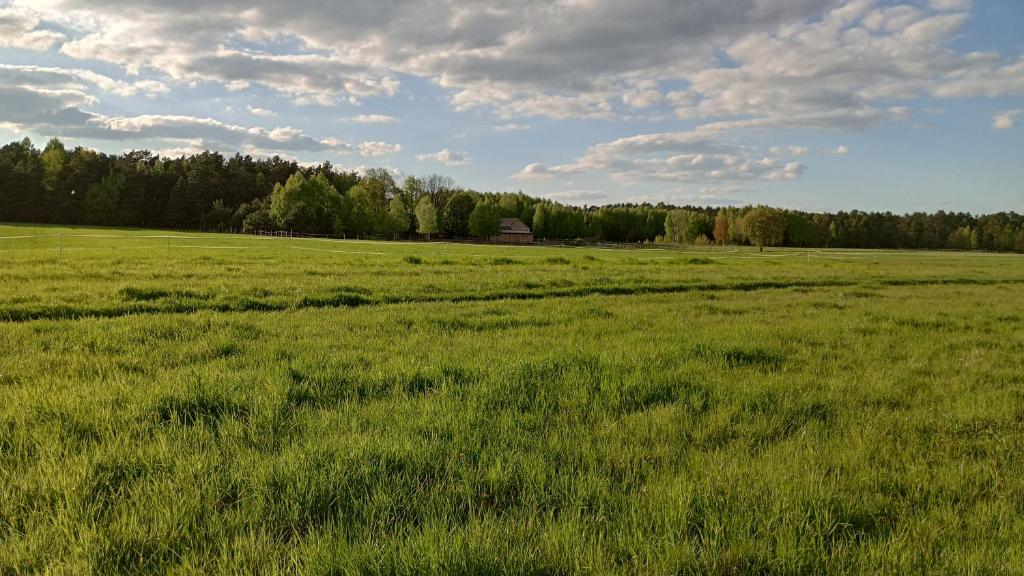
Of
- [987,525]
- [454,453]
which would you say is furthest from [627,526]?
→ [987,525]

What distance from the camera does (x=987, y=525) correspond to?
12.0ft

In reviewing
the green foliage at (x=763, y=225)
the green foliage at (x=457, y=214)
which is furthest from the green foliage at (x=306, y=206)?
the green foliage at (x=763, y=225)

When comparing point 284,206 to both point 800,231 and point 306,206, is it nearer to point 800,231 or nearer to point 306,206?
point 306,206

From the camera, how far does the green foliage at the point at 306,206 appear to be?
101m

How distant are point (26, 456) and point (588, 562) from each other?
4.40 m

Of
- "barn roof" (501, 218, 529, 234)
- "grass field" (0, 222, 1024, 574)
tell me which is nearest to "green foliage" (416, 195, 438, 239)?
"barn roof" (501, 218, 529, 234)

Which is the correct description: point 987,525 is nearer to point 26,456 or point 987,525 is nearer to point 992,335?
point 26,456

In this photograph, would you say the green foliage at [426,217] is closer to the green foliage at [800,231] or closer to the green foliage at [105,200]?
the green foliage at [105,200]

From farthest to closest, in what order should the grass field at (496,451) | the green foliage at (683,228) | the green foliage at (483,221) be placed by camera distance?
the green foliage at (683,228), the green foliage at (483,221), the grass field at (496,451)

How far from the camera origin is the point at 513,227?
484 feet

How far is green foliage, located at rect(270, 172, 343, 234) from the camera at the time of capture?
101062 millimetres

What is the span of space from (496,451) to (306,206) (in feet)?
349

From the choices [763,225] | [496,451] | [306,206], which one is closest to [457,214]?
[306,206]

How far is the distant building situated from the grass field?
13033cm
